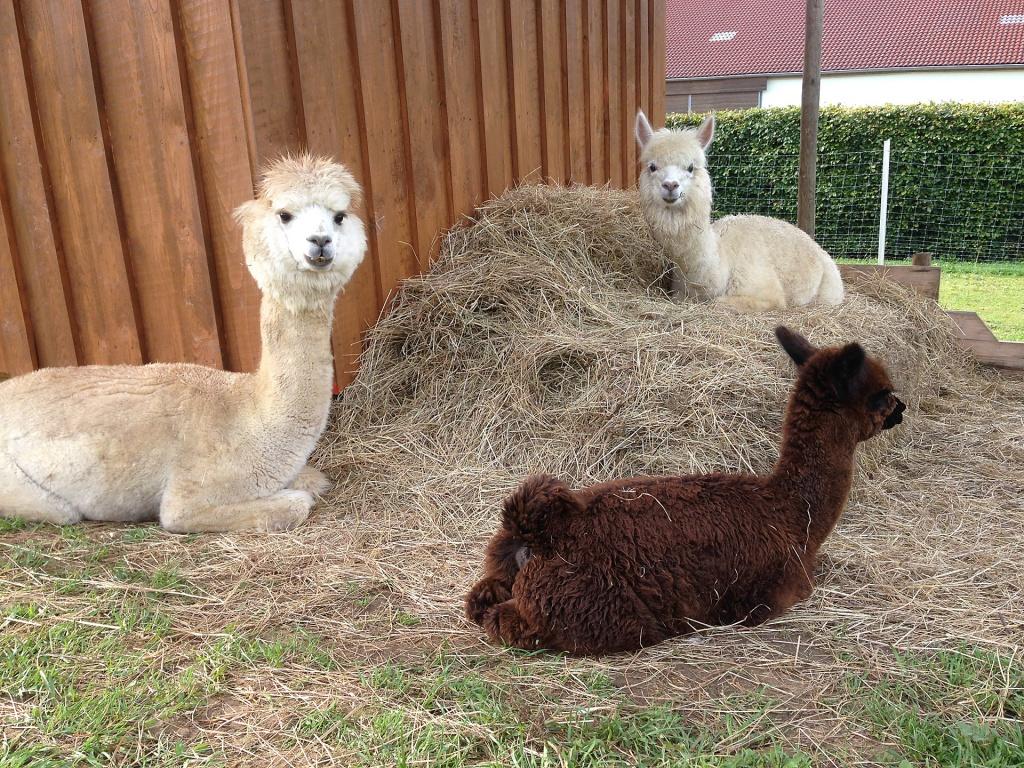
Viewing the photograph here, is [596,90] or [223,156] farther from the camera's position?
[596,90]

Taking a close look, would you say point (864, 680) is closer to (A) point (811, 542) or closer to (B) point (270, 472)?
(A) point (811, 542)

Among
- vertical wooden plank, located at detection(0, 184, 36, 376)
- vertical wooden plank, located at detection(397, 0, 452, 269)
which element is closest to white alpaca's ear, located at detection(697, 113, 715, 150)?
vertical wooden plank, located at detection(397, 0, 452, 269)

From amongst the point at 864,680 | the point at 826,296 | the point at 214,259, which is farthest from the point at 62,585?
the point at 826,296

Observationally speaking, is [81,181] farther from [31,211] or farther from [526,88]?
[526,88]

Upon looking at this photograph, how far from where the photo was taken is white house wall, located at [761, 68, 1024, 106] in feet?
78.8

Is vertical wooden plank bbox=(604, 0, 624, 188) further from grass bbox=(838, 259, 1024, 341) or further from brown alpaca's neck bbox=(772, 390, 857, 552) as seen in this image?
brown alpaca's neck bbox=(772, 390, 857, 552)

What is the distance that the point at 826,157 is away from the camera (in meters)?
15.8

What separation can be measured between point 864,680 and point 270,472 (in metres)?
2.69

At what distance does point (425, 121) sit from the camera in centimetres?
525

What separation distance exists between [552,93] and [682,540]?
490 centimetres

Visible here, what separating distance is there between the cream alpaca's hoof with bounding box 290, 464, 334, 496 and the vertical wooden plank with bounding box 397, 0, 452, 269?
1725 millimetres

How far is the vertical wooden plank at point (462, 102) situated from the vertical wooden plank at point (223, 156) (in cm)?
167

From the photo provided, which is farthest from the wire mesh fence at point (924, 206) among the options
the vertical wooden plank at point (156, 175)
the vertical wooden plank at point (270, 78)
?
the vertical wooden plank at point (156, 175)

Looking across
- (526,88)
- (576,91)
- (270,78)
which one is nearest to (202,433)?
(270,78)
